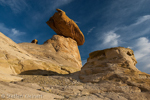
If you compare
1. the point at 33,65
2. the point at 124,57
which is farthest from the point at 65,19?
the point at 124,57

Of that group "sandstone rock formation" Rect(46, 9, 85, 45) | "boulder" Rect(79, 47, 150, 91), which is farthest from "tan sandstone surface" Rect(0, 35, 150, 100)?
"sandstone rock formation" Rect(46, 9, 85, 45)

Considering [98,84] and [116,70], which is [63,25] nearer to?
[116,70]

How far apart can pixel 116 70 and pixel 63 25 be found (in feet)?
64.7

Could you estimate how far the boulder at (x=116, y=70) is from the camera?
4.65 metres

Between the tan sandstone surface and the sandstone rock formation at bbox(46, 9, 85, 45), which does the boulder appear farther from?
the sandstone rock formation at bbox(46, 9, 85, 45)

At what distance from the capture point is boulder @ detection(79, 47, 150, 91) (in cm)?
465

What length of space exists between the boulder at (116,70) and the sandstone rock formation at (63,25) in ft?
55.3

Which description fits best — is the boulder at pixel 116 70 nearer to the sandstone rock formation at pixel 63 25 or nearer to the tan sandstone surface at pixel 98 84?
the tan sandstone surface at pixel 98 84

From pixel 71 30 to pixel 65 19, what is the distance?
10.1ft

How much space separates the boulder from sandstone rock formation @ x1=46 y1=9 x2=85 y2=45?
1685 centimetres

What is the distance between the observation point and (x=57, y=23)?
23.5 m

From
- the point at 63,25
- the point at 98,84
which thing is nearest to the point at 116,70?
the point at 98,84

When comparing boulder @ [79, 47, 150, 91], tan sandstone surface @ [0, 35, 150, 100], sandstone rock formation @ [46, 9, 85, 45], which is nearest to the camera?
tan sandstone surface @ [0, 35, 150, 100]

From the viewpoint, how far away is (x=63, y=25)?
2314 cm
